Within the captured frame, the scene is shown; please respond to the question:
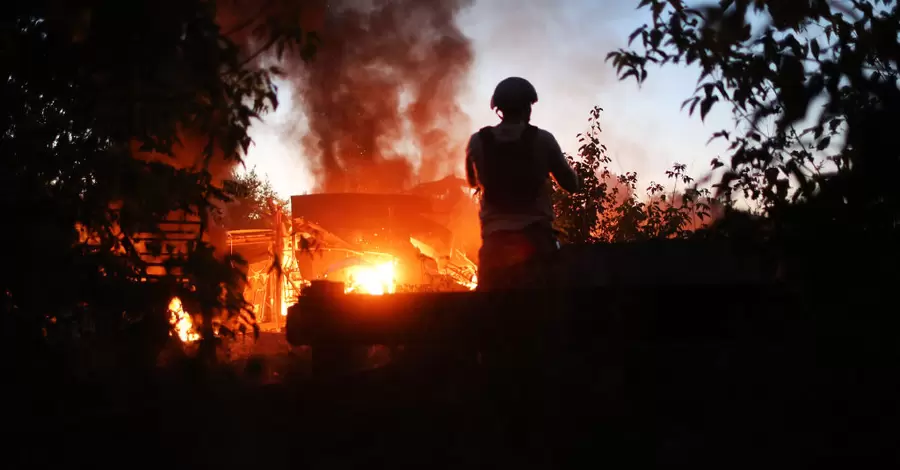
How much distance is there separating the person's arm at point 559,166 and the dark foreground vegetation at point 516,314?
2.30ft

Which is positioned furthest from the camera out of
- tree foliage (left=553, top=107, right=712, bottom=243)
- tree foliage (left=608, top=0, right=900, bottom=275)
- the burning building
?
the burning building

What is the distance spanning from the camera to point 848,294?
2980 millimetres

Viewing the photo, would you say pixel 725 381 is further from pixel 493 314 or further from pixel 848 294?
pixel 493 314

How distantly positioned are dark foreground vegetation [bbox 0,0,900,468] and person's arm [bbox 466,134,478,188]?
1.06m

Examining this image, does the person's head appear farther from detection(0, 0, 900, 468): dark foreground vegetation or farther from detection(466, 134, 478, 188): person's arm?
detection(0, 0, 900, 468): dark foreground vegetation

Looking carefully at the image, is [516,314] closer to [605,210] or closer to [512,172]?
[512,172]

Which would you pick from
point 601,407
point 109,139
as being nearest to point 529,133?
point 601,407

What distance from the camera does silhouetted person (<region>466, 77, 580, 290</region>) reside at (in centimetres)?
448

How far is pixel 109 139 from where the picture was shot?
184 inches

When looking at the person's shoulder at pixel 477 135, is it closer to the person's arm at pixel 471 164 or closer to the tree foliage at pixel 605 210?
the person's arm at pixel 471 164

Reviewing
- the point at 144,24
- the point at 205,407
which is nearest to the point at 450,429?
the point at 205,407

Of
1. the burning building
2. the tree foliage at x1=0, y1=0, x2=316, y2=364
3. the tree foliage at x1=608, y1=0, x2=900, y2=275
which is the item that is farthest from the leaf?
the burning building

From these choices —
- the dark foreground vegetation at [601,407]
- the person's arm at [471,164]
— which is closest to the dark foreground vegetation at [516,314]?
the dark foreground vegetation at [601,407]

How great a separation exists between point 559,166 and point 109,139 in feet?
9.05
